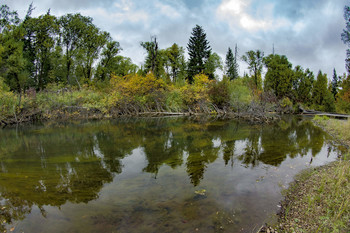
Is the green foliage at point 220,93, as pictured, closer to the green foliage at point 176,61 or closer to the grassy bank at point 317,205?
the green foliage at point 176,61

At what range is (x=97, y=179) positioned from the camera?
6.55 m

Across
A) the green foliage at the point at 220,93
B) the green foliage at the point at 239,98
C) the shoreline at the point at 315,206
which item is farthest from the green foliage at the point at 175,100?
the shoreline at the point at 315,206

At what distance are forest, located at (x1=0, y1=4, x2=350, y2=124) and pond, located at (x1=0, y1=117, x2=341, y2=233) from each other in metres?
13.3

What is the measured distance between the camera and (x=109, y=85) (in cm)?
3272

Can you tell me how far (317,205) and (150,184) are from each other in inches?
160

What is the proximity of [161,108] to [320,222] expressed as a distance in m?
27.4

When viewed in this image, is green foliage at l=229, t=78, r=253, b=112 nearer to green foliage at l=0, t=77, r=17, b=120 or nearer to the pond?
the pond

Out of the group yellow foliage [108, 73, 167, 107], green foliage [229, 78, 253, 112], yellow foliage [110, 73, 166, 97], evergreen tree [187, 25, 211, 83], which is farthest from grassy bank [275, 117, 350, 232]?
evergreen tree [187, 25, 211, 83]

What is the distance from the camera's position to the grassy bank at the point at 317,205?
3750 millimetres

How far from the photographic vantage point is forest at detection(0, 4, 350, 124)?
2436cm

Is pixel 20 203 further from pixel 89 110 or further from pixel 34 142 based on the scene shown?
pixel 89 110

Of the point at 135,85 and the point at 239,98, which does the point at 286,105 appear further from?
the point at 135,85

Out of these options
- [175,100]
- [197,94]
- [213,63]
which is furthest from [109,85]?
[213,63]

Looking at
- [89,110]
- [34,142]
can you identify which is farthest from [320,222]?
[89,110]
